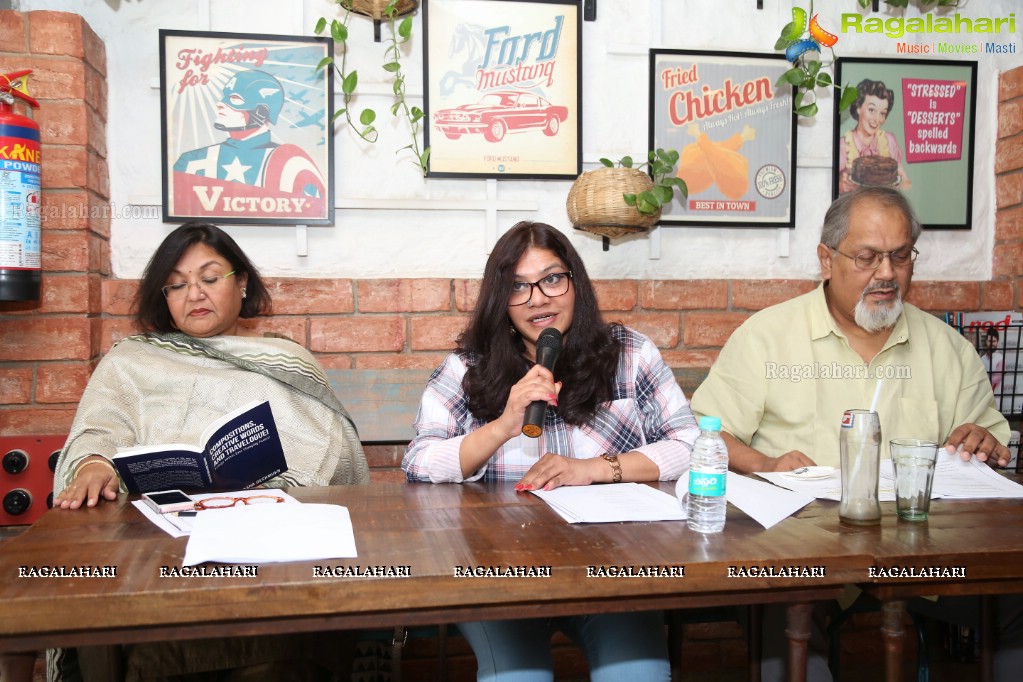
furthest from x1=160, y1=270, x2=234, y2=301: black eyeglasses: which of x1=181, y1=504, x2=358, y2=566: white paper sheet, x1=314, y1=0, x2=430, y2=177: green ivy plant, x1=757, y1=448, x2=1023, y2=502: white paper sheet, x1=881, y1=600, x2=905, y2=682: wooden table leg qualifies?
x1=881, y1=600, x2=905, y2=682: wooden table leg

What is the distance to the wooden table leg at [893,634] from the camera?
1.14 metres

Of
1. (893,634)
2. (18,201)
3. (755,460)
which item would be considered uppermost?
(18,201)

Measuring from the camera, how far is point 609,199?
2.31 metres

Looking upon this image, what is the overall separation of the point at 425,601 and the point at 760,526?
1.86 ft

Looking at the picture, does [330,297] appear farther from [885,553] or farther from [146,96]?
[885,553]

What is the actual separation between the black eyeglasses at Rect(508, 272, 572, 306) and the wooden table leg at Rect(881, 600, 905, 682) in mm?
918

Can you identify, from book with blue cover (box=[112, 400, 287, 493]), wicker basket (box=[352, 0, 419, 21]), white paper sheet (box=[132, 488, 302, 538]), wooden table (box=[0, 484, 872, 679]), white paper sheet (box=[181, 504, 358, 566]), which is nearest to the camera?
wooden table (box=[0, 484, 872, 679])

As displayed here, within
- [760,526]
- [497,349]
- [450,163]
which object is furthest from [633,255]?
[760,526]

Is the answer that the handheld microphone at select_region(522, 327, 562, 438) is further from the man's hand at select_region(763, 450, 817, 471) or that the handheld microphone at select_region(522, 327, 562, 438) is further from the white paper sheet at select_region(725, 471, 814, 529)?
the man's hand at select_region(763, 450, 817, 471)

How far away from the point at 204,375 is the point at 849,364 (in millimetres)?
1608

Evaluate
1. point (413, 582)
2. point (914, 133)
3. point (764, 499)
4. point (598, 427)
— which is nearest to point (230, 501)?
point (413, 582)

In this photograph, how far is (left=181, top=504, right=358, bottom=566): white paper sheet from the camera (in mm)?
1060

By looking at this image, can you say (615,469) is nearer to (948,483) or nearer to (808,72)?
(948,483)

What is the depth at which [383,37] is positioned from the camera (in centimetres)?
242
